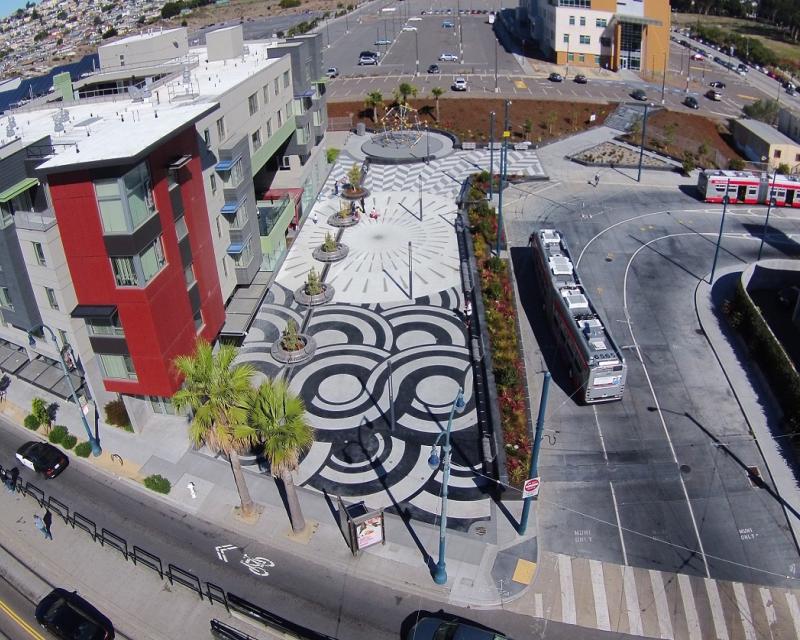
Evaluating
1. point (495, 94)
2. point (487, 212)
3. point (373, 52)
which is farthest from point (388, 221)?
point (373, 52)

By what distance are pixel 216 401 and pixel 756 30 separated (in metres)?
200

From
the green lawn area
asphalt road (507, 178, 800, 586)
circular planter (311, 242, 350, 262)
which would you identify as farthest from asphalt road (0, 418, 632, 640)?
the green lawn area

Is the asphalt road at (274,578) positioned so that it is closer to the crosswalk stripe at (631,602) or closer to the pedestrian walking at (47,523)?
the crosswalk stripe at (631,602)

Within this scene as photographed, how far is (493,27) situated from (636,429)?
15953 cm

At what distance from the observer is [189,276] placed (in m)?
39.9

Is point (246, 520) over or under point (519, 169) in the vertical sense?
under

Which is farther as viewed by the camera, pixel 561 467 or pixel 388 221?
pixel 388 221

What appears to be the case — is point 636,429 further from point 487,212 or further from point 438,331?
point 487,212

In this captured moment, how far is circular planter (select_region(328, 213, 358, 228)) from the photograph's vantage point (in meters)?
65.9

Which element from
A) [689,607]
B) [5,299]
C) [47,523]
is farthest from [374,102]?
[689,607]

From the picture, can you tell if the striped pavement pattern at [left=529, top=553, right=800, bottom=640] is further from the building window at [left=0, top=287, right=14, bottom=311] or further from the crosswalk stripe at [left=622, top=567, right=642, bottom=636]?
the building window at [left=0, top=287, right=14, bottom=311]

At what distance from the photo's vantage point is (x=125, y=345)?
3619cm

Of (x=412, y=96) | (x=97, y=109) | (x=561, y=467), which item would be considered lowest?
(x=561, y=467)

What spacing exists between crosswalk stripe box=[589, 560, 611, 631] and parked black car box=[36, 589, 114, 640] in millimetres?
20855
